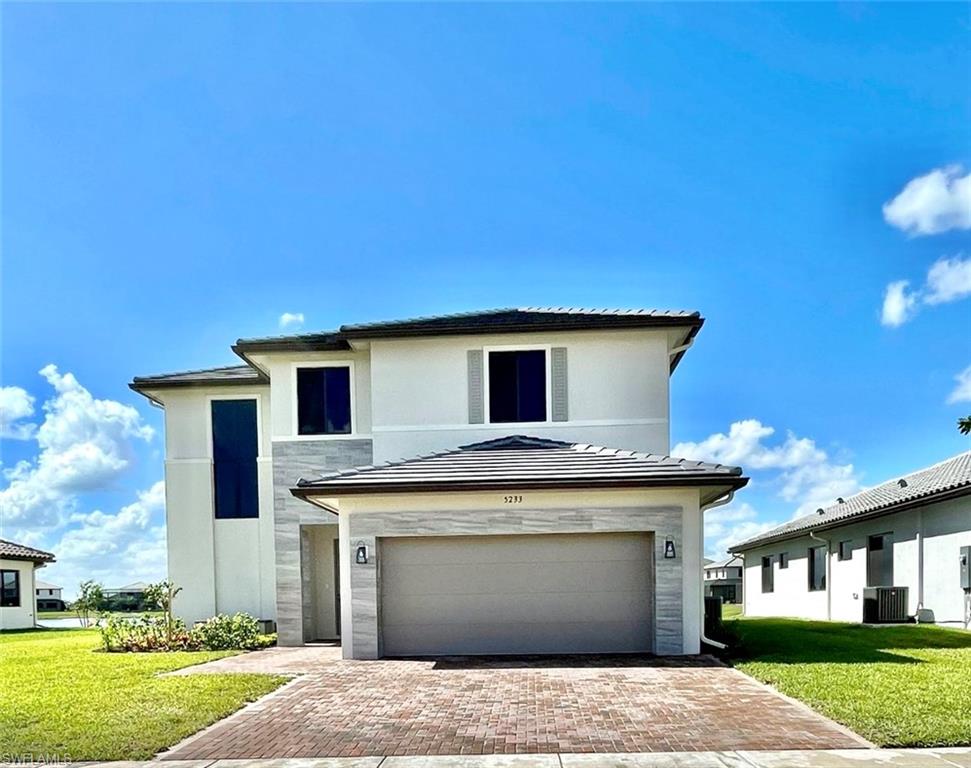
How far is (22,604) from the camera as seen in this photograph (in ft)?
87.1

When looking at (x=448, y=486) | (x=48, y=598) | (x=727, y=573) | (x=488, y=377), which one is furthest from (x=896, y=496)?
(x=48, y=598)

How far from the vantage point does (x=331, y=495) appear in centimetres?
1117

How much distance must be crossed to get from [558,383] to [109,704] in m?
9.62

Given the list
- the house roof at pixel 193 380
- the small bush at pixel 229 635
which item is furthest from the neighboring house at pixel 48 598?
the small bush at pixel 229 635

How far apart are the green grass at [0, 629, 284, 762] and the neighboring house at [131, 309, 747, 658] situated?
9.30 feet

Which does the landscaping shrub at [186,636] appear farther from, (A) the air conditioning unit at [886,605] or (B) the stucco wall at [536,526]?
(A) the air conditioning unit at [886,605]

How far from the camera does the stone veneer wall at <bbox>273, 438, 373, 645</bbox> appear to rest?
1377 cm

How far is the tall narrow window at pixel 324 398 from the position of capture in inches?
571

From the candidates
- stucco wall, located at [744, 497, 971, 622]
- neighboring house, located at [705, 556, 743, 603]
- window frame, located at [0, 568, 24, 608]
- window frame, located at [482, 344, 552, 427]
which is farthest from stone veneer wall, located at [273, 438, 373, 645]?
neighboring house, located at [705, 556, 743, 603]

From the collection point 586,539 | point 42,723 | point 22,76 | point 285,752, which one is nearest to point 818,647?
point 586,539

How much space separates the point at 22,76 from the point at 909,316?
66.7ft

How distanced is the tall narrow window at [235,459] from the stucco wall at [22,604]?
1628 centimetres

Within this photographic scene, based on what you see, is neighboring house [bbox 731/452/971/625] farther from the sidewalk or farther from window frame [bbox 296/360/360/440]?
window frame [bbox 296/360/360/440]

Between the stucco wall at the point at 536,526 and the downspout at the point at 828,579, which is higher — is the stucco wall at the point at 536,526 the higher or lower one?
the higher one
